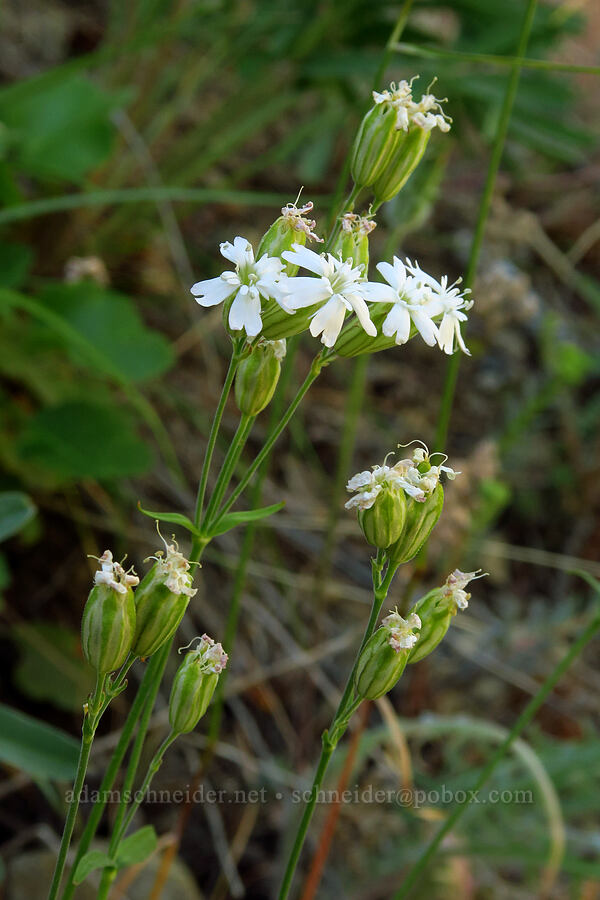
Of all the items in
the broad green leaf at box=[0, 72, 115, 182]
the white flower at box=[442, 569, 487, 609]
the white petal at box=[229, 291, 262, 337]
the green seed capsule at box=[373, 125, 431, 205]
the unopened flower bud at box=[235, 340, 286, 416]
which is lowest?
Result: the white flower at box=[442, 569, 487, 609]

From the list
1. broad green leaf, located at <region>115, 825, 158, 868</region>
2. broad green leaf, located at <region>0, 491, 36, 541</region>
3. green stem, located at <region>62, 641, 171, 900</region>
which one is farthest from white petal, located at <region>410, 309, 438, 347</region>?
broad green leaf, located at <region>0, 491, 36, 541</region>

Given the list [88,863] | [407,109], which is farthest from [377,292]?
[88,863]

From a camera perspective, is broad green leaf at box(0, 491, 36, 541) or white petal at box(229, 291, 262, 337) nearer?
white petal at box(229, 291, 262, 337)

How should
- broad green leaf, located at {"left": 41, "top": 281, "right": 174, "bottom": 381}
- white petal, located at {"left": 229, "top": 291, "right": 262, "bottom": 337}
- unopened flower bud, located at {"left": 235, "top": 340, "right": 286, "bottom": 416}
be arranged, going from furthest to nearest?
broad green leaf, located at {"left": 41, "top": 281, "right": 174, "bottom": 381}
unopened flower bud, located at {"left": 235, "top": 340, "right": 286, "bottom": 416}
white petal, located at {"left": 229, "top": 291, "right": 262, "bottom": 337}

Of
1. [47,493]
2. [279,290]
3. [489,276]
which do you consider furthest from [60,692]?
[489,276]

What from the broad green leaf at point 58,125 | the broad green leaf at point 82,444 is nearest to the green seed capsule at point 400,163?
the broad green leaf at point 82,444

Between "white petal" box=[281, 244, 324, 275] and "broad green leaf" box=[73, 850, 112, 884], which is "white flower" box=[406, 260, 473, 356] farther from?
"broad green leaf" box=[73, 850, 112, 884]
